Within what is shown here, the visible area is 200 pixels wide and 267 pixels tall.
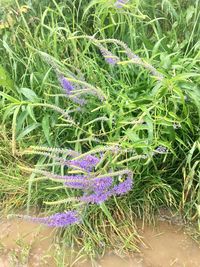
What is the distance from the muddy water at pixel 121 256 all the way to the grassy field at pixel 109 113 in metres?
0.06

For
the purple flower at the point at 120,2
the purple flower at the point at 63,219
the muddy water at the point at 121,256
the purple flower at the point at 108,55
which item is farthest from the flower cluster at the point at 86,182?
the purple flower at the point at 120,2

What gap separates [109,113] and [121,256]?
0.67m

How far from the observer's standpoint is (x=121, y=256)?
2.36 metres

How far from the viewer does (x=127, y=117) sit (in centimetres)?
241

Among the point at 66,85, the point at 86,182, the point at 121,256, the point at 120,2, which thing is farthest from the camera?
the point at 120,2

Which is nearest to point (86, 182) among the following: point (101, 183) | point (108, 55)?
point (101, 183)

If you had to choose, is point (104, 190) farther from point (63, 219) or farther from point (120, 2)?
point (120, 2)

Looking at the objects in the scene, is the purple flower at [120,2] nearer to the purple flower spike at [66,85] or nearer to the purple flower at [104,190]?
the purple flower spike at [66,85]

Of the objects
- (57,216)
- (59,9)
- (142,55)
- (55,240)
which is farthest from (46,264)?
(59,9)

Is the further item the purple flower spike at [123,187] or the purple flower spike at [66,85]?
the purple flower spike at [66,85]

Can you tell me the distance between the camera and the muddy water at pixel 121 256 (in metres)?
2.33

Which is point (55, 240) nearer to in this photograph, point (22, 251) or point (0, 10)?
point (22, 251)

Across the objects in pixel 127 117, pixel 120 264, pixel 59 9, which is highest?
pixel 59 9

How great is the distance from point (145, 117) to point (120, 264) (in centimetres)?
69
